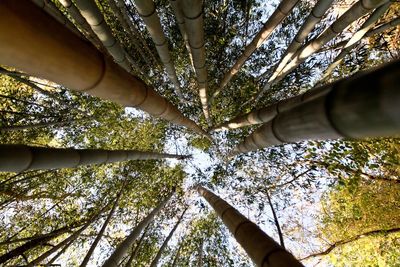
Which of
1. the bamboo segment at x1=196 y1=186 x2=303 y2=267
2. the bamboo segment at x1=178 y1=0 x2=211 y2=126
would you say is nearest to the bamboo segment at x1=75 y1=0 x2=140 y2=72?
the bamboo segment at x1=178 y1=0 x2=211 y2=126

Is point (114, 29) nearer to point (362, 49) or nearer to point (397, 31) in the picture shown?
point (362, 49)

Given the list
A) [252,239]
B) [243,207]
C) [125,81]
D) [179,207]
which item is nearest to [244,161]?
[243,207]

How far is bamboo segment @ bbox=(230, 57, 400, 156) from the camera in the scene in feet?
2.62

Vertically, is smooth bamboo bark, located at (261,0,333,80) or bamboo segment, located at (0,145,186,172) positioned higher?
smooth bamboo bark, located at (261,0,333,80)

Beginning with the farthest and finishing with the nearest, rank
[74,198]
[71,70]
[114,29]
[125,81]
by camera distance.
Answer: [74,198]
[114,29]
[125,81]
[71,70]

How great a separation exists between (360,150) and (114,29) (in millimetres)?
5663

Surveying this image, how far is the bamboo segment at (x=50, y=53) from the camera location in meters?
1.03

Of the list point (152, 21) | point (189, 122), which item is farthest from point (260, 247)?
point (189, 122)

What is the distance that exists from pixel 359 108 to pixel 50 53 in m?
1.19

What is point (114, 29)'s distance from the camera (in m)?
6.56

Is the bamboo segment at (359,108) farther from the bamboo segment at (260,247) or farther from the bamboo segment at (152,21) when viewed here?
the bamboo segment at (152,21)

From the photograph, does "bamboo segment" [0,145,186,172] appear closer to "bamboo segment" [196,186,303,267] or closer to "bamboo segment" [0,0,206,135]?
"bamboo segment" [0,0,206,135]

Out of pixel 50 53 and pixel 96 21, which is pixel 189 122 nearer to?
pixel 96 21

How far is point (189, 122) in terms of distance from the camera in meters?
5.67
